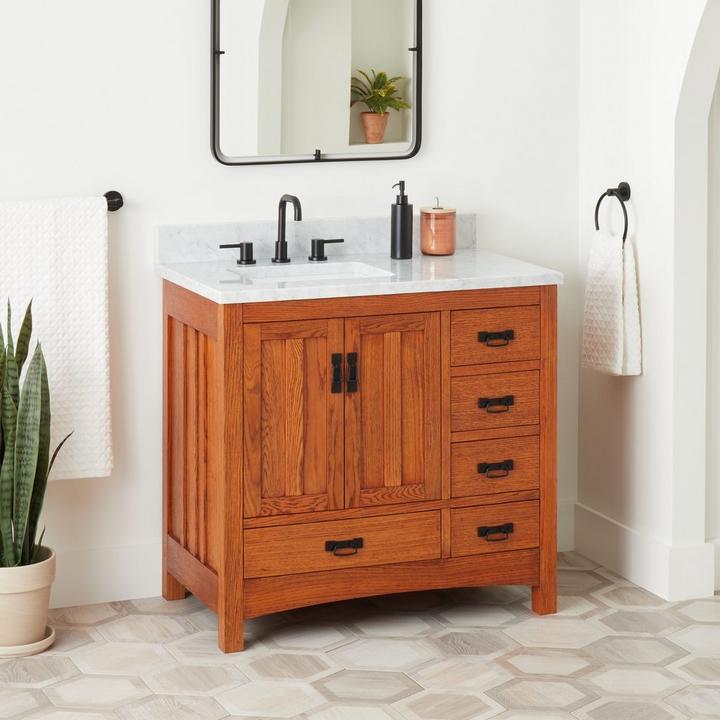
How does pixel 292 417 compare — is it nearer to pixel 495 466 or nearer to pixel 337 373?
pixel 337 373

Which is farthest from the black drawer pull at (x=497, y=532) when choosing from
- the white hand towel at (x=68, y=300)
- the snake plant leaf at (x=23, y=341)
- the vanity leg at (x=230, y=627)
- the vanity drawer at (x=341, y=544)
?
the snake plant leaf at (x=23, y=341)

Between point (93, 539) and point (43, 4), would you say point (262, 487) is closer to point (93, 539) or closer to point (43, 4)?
point (93, 539)

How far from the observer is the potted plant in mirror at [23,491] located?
3.16m

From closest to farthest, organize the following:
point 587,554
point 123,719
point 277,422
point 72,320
Result: point 123,719 → point 277,422 → point 72,320 → point 587,554

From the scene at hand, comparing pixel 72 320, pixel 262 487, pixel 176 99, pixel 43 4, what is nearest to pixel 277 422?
pixel 262 487

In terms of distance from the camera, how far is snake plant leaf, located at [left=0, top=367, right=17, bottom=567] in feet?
10.3

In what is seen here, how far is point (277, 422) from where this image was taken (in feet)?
10.5

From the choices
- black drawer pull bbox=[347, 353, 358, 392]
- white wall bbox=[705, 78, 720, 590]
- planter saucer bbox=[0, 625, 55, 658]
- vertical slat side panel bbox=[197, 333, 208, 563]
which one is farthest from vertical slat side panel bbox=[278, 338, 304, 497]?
white wall bbox=[705, 78, 720, 590]

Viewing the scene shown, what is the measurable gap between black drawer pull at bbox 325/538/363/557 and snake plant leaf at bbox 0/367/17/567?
30.0 inches

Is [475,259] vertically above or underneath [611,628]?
above

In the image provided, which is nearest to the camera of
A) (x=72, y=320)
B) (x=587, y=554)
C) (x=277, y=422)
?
(x=277, y=422)

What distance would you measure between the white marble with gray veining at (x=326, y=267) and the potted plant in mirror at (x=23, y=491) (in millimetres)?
448

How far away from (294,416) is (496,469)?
56cm

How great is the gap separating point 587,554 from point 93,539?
144cm
